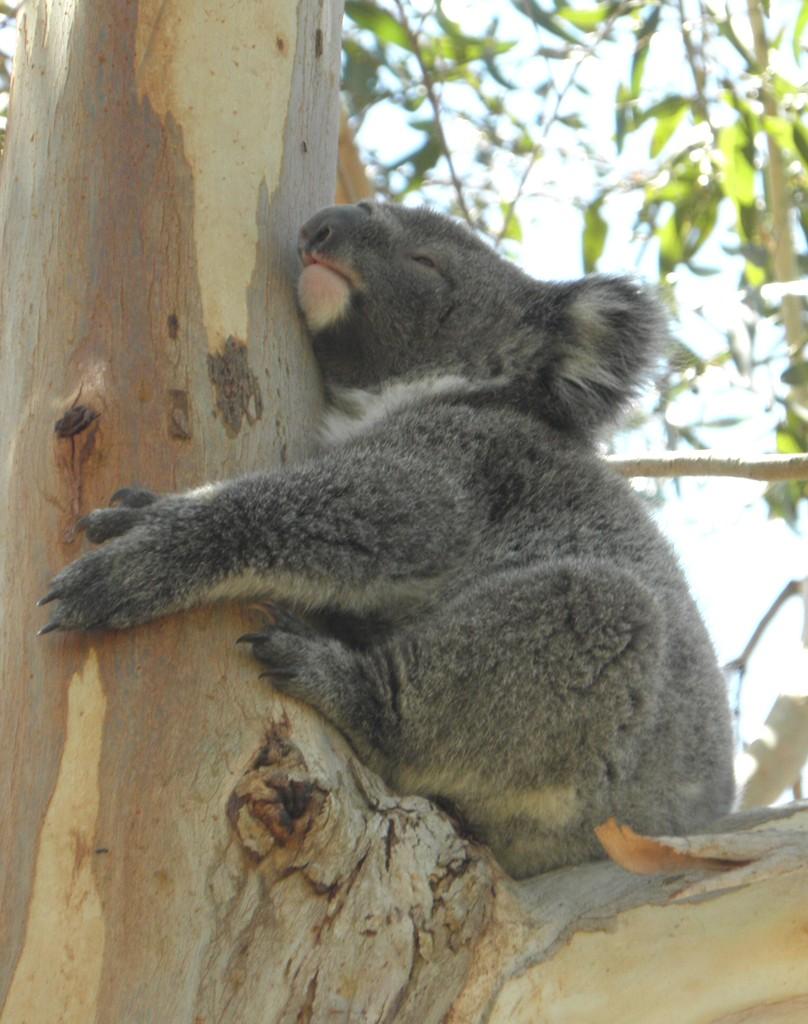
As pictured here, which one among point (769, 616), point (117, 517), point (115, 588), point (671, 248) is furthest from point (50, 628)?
point (671, 248)

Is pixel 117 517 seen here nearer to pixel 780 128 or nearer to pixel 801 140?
pixel 801 140

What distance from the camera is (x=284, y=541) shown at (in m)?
2.56

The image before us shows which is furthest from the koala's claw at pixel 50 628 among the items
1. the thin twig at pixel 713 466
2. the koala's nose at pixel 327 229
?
the thin twig at pixel 713 466

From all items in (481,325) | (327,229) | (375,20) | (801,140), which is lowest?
(481,325)

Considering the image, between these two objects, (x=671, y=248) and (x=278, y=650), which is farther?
(x=671, y=248)

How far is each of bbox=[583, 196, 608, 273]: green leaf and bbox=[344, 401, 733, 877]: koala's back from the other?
274cm

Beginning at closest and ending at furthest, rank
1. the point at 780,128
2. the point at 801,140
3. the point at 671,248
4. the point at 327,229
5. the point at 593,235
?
the point at 327,229 → the point at 801,140 → the point at 780,128 → the point at 593,235 → the point at 671,248

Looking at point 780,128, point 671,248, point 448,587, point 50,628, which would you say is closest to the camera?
point 50,628

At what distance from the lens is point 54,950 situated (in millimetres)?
1876

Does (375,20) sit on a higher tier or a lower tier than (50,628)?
higher

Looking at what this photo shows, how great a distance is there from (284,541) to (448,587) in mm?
430

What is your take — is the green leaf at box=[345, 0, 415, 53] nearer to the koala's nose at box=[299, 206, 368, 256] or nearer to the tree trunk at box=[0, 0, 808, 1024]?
the koala's nose at box=[299, 206, 368, 256]

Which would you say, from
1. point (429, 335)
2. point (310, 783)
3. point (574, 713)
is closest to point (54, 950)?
point (310, 783)

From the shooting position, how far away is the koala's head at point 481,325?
3.29 meters
